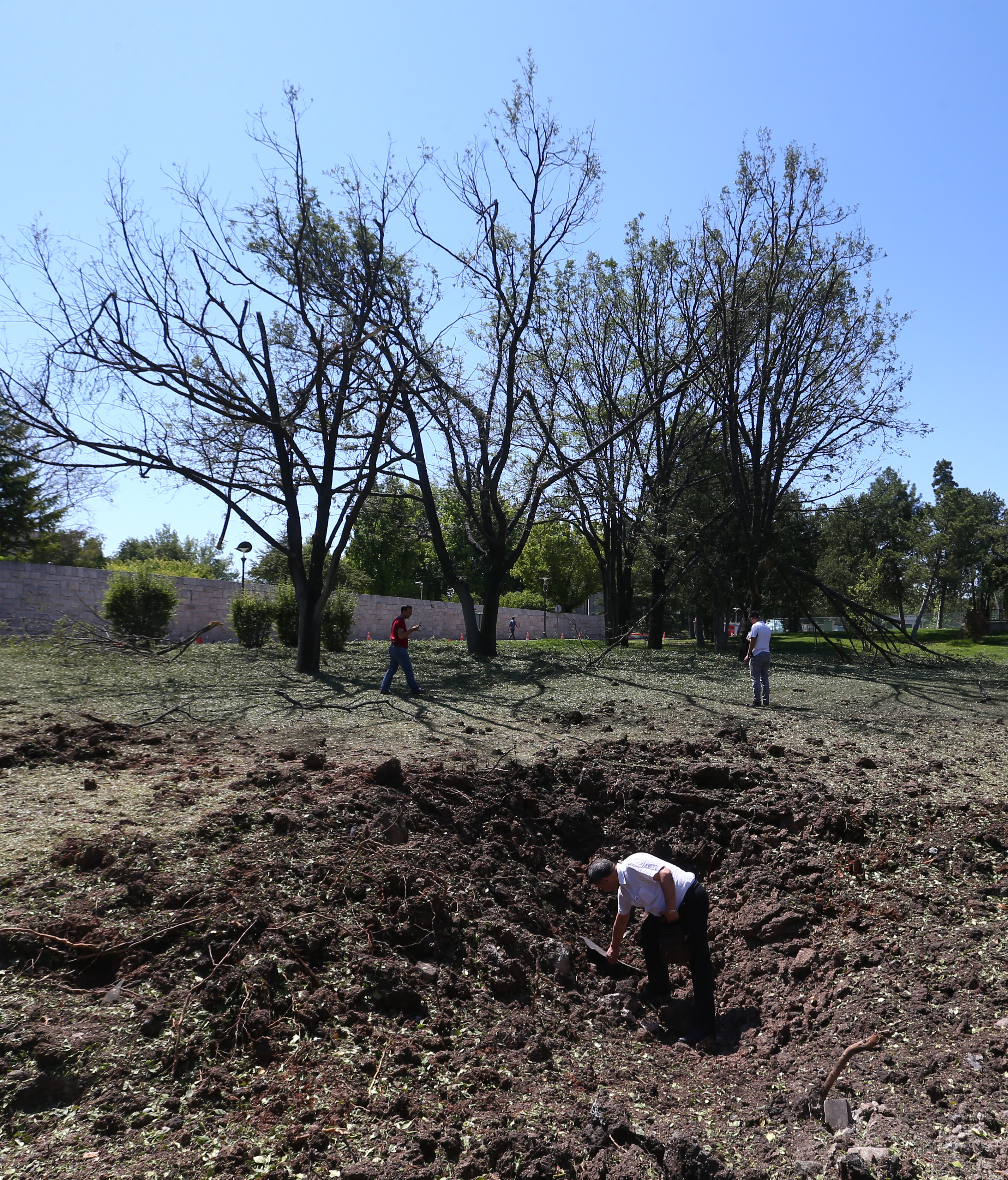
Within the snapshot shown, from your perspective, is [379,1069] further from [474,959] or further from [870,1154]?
[870,1154]

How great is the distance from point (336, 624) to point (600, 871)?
16.1 metres

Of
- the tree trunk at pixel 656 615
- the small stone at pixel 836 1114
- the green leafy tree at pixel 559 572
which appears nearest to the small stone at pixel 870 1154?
the small stone at pixel 836 1114

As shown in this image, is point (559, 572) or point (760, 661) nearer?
point (760, 661)

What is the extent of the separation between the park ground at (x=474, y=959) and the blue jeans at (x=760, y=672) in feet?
11.9

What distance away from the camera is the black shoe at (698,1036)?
4.49 meters

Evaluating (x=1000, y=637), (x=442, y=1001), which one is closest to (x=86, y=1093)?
(x=442, y=1001)

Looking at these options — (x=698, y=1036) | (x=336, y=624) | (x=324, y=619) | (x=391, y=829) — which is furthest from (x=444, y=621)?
(x=698, y=1036)

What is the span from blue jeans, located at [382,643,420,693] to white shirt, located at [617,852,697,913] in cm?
728

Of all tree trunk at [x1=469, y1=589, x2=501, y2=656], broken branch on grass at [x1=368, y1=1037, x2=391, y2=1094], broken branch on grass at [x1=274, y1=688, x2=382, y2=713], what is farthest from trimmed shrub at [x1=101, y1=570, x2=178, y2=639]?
broken branch on grass at [x1=368, y1=1037, x2=391, y2=1094]

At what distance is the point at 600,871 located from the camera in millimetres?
4992

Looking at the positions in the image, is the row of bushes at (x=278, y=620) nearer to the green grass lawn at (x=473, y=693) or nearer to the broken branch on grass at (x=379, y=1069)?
the green grass lawn at (x=473, y=693)

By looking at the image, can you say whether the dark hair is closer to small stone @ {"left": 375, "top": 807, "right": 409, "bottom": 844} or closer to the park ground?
the park ground

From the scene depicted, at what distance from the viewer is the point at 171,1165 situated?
9.61ft

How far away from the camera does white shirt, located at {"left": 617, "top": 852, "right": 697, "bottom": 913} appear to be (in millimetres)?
4910
